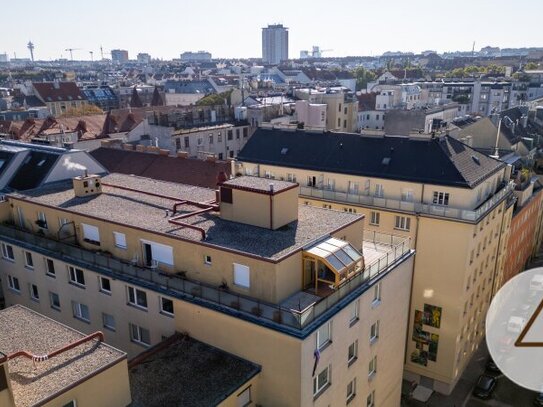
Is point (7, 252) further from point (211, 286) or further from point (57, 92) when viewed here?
point (57, 92)

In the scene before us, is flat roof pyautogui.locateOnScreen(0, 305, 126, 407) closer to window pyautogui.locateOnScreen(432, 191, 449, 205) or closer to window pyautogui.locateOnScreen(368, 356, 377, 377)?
window pyautogui.locateOnScreen(368, 356, 377, 377)

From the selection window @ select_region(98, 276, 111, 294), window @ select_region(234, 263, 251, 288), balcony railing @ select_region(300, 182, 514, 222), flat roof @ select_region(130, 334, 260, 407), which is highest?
window @ select_region(234, 263, 251, 288)

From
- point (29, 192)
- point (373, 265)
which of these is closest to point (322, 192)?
point (373, 265)

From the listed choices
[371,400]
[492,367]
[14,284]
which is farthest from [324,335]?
[492,367]

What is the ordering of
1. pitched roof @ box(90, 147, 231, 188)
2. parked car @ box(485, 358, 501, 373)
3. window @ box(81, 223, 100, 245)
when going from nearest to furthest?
window @ box(81, 223, 100, 245)
parked car @ box(485, 358, 501, 373)
pitched roof @ box(90, 147, 231, 188)

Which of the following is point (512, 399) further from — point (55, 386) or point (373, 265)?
point (55, 386)

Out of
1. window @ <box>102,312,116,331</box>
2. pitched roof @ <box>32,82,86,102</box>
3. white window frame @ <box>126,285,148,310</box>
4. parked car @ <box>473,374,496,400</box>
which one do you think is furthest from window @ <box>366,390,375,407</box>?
pitched roof @ <box>32,82,86,102</box>
